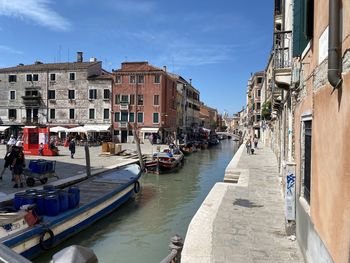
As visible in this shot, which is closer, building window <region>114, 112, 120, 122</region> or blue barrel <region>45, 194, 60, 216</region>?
blue barrel <region>45, 194, 60, 216</region>

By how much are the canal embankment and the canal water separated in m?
2.03

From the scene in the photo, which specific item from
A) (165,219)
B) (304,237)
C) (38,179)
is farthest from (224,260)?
(38,179)

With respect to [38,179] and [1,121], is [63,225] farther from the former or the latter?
[1,121]

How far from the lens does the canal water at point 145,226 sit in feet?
30.7

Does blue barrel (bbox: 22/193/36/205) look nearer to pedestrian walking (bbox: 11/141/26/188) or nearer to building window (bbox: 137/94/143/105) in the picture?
pedestrian walking (bbox: 11/141/26/188)

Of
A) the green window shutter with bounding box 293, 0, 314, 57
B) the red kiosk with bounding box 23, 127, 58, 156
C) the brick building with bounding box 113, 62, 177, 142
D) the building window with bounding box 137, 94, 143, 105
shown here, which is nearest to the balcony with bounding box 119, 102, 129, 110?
the brick building with bounding box 113, 62, 177, 142

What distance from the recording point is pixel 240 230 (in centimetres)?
718

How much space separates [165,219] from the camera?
12.8m

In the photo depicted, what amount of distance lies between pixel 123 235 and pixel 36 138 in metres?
18.2

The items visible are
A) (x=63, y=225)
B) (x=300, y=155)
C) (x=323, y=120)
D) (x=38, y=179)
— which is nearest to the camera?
(x=323, y=120)

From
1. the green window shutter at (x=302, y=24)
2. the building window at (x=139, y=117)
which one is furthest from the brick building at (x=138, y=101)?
the green window shutter at (x=302, y=24)

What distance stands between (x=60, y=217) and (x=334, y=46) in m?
8.20

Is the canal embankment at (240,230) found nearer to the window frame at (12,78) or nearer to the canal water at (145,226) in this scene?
the canal water at (145,226)

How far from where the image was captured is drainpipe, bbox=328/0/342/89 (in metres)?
3.48
